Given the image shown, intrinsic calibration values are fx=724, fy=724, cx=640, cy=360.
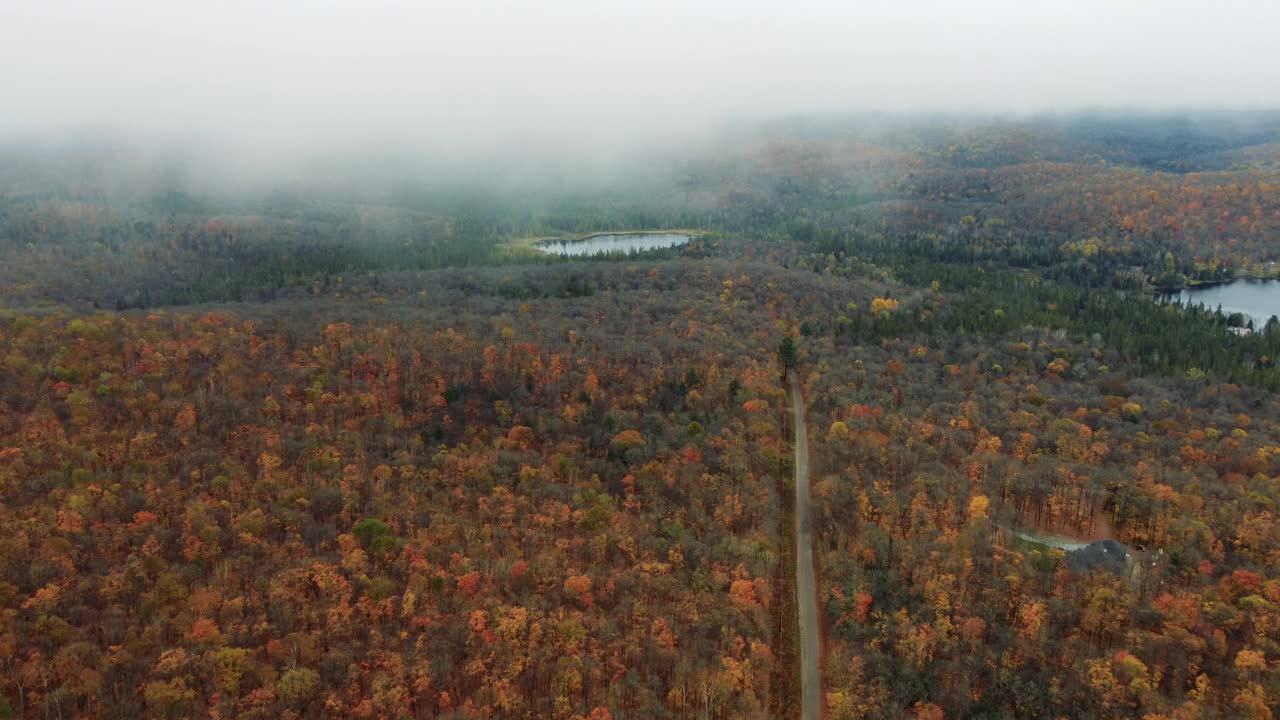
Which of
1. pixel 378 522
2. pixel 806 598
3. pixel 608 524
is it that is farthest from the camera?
pixel 608 524

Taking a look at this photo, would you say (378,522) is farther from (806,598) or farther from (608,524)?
(806,598)

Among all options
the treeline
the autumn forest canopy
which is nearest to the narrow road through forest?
the autumn forest canopy

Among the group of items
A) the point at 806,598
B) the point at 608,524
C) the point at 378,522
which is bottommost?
the point at 806,598

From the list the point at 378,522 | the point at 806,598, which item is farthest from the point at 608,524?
the point at 378,522

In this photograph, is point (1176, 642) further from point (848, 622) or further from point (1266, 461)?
point (1266, 461)

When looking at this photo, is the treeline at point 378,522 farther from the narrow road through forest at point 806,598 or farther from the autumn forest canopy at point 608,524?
the narrow road through forest at point 806,598

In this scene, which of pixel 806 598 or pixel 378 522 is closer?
pixel 806 598

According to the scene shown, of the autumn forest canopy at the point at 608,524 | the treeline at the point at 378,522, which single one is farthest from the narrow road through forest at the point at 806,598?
the treeline at the point at 378,522

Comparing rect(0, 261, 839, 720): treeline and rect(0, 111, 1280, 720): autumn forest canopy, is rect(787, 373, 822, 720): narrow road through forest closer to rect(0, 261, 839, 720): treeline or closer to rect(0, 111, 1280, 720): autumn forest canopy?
rect(0, 111, 1280, 720): autumn forest canopy

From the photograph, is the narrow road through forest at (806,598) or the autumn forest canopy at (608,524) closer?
the autumn forest canopy at (608,524)
